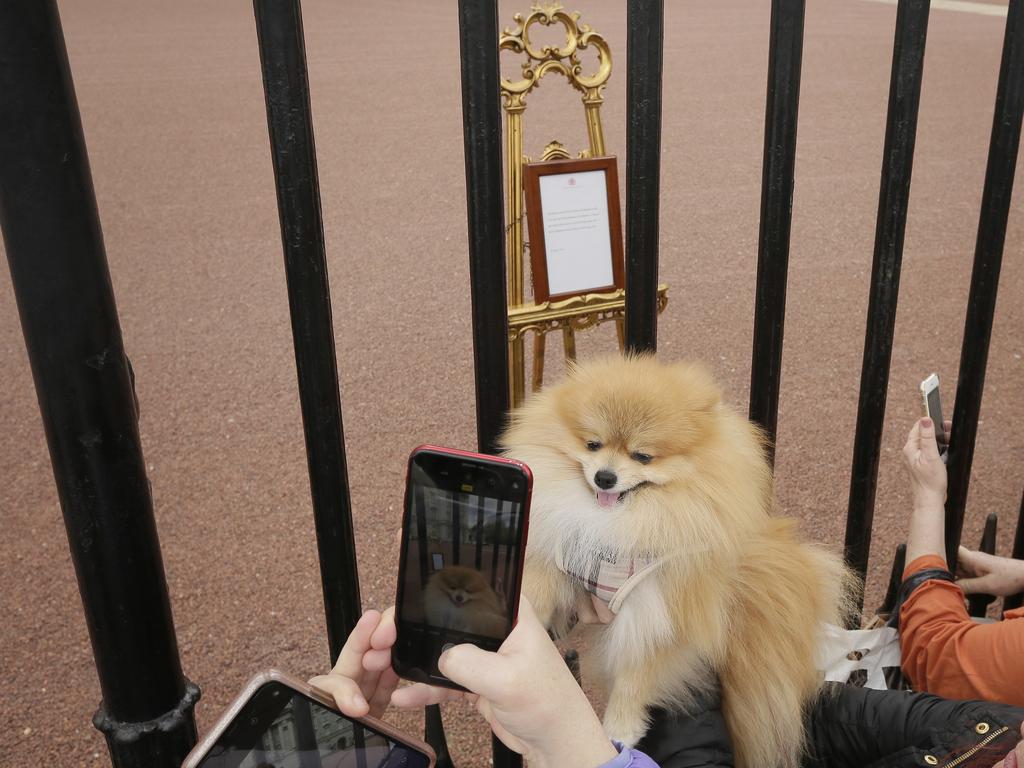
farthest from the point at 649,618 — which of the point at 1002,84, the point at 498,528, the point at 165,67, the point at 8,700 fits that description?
the point at 165,67

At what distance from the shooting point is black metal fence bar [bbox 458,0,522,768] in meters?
0.75

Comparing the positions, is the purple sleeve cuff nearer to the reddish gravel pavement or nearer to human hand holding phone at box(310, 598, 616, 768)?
human hand holding phone at box(310, 598, 616, 768)

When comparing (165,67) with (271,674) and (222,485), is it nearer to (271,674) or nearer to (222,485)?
(222,485)

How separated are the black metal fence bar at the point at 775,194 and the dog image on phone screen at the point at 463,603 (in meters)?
0.45

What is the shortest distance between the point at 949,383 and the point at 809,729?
7.98 feet

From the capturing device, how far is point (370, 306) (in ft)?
11.9

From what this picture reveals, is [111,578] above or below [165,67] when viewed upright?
below

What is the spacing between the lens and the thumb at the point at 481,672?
0.66 m

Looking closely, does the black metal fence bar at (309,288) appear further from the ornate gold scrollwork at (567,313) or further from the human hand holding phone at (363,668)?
the ornate gold scrollwork at (567,313)

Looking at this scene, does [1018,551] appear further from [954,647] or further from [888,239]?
[888,239]

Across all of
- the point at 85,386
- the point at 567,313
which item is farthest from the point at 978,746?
the point at 567,313

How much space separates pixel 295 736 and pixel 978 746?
0.73 m

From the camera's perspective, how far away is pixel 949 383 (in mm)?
3221

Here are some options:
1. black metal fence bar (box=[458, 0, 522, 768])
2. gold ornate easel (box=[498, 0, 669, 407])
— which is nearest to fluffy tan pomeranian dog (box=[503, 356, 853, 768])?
black metal fence bar (box=[458, 0, 522, 768])
